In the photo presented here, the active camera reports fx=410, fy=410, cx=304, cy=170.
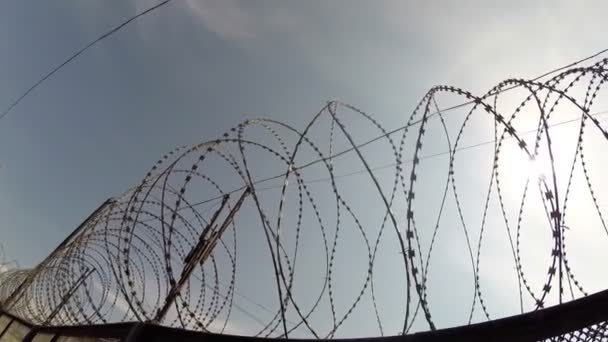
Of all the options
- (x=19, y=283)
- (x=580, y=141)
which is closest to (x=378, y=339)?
(x=580, y=141)

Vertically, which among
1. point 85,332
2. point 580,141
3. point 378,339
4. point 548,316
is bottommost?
point 85,332

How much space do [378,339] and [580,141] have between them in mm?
2627

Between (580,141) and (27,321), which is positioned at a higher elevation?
(580,141)

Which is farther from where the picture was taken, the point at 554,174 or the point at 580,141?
the point at 580,141

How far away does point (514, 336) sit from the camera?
3.04 meters

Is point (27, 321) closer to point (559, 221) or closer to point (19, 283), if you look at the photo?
point (19, 283)

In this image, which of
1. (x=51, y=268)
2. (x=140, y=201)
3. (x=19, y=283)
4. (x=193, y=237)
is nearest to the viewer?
(x=140, y=201)

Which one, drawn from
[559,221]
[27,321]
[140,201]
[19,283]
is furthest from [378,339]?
[19,283]

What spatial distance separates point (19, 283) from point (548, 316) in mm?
16391

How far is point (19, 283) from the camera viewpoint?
14156mm

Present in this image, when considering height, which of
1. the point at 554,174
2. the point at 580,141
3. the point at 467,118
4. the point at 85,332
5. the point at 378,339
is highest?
the point at 467,118

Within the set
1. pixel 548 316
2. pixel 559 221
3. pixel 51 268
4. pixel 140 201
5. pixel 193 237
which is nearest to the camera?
pixel 548 316

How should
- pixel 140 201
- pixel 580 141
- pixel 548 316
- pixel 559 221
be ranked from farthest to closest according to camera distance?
pixel 140 201 < pixel 580 141 < pixel 559 221 < pixel 548 316

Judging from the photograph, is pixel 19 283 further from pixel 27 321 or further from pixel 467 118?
pixel 467 118
